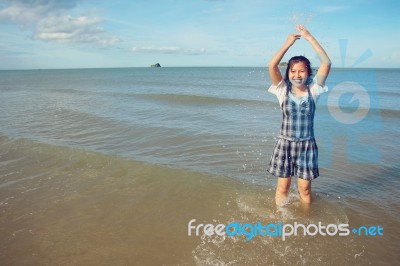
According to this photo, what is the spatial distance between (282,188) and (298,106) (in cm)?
138

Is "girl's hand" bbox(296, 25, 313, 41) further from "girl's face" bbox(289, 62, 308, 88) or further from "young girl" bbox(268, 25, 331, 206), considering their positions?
"girl's face" bbox(289, 62, 308, 88)

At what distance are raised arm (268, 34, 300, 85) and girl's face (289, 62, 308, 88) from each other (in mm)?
175

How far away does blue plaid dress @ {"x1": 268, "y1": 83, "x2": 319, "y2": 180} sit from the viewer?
408 centimetres

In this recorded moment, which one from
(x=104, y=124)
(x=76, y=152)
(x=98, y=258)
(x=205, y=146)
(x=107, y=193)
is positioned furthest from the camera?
(x=104, y=124)

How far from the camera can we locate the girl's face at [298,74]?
393cm

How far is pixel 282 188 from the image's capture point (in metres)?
4.70

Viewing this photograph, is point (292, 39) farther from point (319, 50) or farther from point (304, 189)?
point (304, 189)

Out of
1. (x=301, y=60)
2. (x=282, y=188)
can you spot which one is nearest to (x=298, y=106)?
(x=301, y=60)

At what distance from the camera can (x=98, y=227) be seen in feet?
14.5

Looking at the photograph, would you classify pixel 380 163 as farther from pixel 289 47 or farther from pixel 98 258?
pixel 98 258

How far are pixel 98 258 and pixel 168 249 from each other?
2.87 feet

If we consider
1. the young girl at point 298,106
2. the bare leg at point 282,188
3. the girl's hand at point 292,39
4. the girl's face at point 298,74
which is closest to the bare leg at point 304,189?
the young girl at point 298,106

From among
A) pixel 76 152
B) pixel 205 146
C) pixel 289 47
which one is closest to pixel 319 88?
pixel 289 47

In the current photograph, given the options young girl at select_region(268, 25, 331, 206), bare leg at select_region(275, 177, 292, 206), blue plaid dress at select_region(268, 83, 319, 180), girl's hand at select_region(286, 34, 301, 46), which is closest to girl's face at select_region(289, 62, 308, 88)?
young girl at select_region(268, 25, 331, 206)
